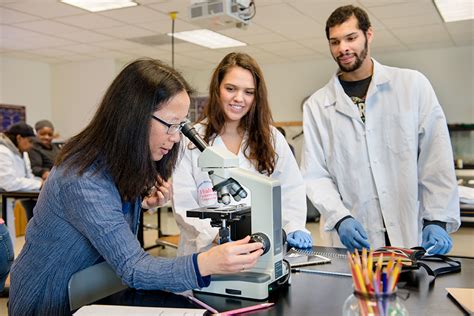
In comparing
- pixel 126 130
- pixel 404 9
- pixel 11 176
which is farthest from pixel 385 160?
pixel 11 176

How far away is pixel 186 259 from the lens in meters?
1.01

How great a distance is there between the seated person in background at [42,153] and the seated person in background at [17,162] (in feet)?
0.22

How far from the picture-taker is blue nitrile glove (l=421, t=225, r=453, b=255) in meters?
1.38

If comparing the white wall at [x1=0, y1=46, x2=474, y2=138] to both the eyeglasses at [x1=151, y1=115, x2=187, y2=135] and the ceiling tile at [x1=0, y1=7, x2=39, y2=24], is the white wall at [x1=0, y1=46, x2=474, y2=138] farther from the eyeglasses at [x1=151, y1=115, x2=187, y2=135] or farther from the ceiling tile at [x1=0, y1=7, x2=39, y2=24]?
the eyeglasses at [x1=151, y1=115, x2=187, y2=135]

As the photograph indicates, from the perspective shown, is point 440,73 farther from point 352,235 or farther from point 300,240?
point 300,240

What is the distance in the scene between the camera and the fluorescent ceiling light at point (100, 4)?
12.8 ft

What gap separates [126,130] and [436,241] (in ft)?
3.20

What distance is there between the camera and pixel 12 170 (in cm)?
375

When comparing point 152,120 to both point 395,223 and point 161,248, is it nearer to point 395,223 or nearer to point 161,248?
point 395,223

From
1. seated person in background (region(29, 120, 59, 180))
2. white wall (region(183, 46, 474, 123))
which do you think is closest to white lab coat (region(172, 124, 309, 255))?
seated person in background (region(29, 120, 59, 180))

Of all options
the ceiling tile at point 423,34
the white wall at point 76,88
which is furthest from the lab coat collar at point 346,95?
the white wall at point 76,88

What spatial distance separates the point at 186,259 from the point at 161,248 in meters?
→ 3.78

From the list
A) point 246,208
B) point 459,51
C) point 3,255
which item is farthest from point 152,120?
point 459,51

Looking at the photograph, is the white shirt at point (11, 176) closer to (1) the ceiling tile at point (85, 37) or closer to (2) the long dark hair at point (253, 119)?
(1) the ceiling tile at point (85, 37)
